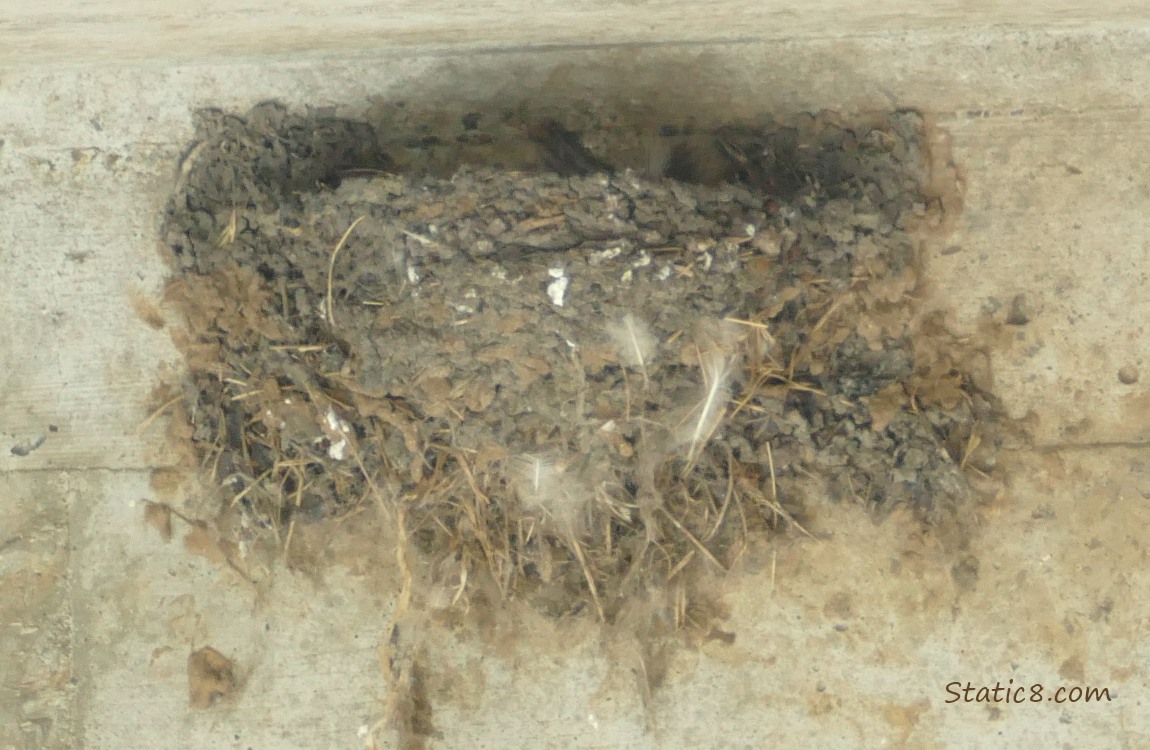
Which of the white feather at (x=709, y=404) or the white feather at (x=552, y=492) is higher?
the white feather at (x=709, y=404)

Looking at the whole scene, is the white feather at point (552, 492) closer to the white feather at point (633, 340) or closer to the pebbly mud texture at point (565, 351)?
the pebbly mud texture at point (565, 351)

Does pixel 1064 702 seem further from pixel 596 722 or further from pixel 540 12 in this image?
pixel 540 12

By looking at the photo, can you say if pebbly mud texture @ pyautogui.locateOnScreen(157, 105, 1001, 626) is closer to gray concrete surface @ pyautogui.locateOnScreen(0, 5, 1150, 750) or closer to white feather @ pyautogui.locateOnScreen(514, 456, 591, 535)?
white feather @ pyautogui.locateOnScreen(514, 456, 591, 535)

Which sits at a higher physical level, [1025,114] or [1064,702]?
[1025,114]

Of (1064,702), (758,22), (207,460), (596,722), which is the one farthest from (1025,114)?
(207,460)

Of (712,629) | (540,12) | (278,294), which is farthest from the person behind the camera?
(712,629)

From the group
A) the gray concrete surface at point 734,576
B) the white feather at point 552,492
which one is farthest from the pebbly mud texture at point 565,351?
the gray concrete surface at point 734,576
